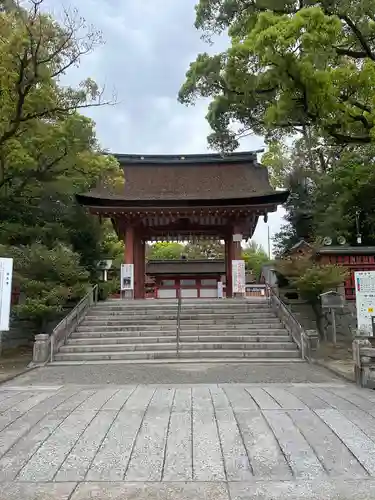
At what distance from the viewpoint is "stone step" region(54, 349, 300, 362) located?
10.6 m

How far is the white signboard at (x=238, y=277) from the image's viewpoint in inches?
651

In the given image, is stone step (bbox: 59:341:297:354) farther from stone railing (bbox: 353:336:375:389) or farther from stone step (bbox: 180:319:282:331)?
stone railing (bbox: 353:336:375:389)

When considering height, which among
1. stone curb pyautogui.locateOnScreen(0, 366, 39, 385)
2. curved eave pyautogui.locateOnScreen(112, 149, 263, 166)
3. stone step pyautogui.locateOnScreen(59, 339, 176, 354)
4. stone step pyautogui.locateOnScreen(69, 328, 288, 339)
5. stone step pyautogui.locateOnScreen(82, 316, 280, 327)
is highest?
curved eave pyautogui.locateOnScreen(112, 149, 263, 166)

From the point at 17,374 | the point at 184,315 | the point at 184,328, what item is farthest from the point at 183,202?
the point at 17,374

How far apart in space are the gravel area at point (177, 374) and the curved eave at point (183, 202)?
8.03 metres

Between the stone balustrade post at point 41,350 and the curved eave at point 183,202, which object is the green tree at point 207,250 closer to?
the curved eave at point 183,202

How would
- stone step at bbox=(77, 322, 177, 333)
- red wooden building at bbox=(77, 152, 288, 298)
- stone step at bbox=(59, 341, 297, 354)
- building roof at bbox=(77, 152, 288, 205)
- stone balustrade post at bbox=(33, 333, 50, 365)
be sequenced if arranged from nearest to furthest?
stone balustrade post at bbox=(33, 333, 50, 365) < stone step at bbox=(59, 341, 297, 354) < stone step at bbox=(77, 322, 177, 333) < red wooden building at bbox=(77, 152, 288, 298) < building roof at bbox=(77, 152, 288, 205)

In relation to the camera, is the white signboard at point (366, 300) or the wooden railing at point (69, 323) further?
the wooden railing at point (69, 323)

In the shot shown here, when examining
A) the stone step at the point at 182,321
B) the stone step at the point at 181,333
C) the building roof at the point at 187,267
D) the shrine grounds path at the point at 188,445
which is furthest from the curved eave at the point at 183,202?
the shrine grounds path at the point at 188,445

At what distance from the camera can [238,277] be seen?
54.4 feet

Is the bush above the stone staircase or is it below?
above

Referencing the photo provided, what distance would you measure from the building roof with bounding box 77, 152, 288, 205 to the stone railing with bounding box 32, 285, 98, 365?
Answer: 15.3 ft

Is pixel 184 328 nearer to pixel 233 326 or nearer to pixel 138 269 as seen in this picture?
pixel 233 326

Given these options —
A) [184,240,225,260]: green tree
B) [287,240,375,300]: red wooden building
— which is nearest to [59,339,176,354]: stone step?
[287,240,375,300]: red wooden building
